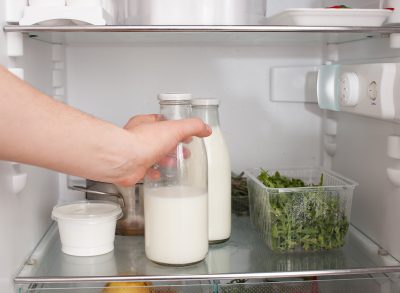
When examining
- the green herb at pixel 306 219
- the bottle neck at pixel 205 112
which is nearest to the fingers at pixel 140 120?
the bottle neck at pixel 205 112

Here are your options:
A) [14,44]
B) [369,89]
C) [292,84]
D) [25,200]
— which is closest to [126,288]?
[25,200]

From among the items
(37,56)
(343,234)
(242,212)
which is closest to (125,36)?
(37,56)

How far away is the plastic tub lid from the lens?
126cm

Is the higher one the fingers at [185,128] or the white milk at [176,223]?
the fingers at [185,128]

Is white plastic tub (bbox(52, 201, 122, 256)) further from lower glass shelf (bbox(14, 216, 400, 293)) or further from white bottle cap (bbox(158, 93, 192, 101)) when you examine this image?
white bottle cap (bbox(158, 93, 192, 101))

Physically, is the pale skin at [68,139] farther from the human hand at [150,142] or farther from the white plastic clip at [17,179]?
→ the white plastic clip at [17,179]

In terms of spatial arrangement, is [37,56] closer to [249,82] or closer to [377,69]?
[249,82]

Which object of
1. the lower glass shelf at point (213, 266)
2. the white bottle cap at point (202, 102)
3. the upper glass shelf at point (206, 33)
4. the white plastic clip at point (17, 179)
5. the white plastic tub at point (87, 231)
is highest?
the upper glass shelf at point (206, 33)

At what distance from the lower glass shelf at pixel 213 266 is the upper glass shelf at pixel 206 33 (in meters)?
0.48

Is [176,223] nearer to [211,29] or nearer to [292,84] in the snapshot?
[211,29]

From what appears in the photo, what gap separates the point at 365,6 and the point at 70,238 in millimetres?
884

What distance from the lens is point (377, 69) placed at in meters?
1.16

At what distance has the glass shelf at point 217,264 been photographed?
3.76 ft

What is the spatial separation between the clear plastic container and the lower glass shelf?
35 millimetres
